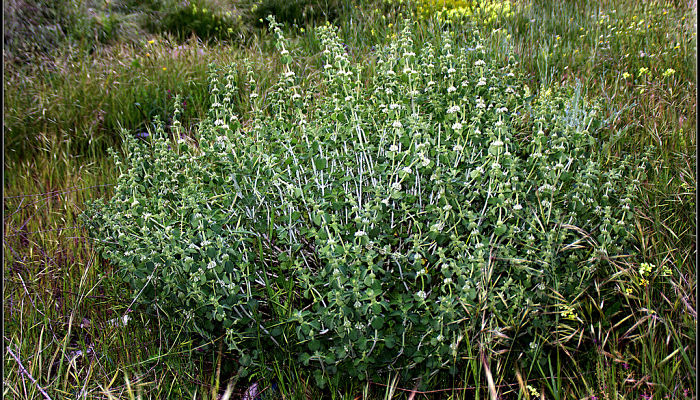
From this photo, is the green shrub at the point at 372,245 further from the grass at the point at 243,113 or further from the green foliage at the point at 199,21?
the green foliage at the point at 199,21

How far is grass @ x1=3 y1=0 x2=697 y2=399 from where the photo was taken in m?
2.06

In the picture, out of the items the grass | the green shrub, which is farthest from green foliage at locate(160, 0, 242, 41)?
the green shrub

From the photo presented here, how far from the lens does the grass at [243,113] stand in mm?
2057

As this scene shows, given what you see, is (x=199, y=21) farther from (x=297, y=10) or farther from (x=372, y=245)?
(x=372, y=245)

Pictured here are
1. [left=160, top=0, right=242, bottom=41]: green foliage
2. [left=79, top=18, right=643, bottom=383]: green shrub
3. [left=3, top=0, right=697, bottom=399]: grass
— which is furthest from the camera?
[left=160, top=0, right=242, bottom=41]: green foliage

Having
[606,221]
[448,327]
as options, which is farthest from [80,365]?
[606,221]

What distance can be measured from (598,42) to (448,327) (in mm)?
3347

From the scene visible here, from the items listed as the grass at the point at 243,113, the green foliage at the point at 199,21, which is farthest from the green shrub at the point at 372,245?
the green foliage at the point at 199,21

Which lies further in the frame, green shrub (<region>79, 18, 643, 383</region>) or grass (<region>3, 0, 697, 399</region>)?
grass (<region>3, 0, 697, 399</region>)

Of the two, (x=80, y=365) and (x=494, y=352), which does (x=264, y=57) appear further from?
(x=494, y=352)

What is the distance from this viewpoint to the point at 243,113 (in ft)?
13.7

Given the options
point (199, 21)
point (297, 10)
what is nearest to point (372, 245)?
point (297, 10)

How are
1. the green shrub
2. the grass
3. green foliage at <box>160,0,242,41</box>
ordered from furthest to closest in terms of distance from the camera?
green foliage at <box>160,0,242,41</box> < the grass < the green shrub

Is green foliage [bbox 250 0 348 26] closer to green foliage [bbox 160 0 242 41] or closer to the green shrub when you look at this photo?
green foliage [bbox 160 0 242 41]
